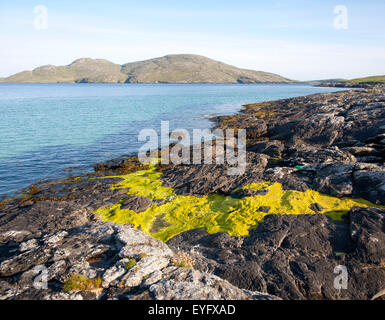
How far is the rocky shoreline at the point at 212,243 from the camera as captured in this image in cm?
784

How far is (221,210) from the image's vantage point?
15820 mm

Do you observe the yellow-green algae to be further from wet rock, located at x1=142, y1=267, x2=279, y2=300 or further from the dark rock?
wet rock, located at x1=142, y1=267, x2=279, y2=300

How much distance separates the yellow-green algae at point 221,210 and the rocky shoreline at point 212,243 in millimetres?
189

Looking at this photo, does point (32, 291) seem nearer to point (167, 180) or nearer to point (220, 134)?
point (167, 180)

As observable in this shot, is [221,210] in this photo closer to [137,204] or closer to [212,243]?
[212,243]

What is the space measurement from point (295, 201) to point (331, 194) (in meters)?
2.56

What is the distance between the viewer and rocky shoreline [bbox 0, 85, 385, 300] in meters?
7.84

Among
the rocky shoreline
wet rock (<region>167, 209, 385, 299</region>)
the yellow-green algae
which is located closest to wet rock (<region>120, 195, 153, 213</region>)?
the rocky shoreline

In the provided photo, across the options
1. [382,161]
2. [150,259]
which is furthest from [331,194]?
[150,259]

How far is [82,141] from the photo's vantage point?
40812 millimetres

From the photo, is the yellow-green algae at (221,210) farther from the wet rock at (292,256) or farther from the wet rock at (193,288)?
the wet rock at (193,288)

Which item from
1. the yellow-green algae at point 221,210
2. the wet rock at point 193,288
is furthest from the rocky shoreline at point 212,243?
the yellow-green algae at point 221,210

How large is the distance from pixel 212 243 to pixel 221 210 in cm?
351

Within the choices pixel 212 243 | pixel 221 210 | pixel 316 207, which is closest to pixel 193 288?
pixel 212 243
